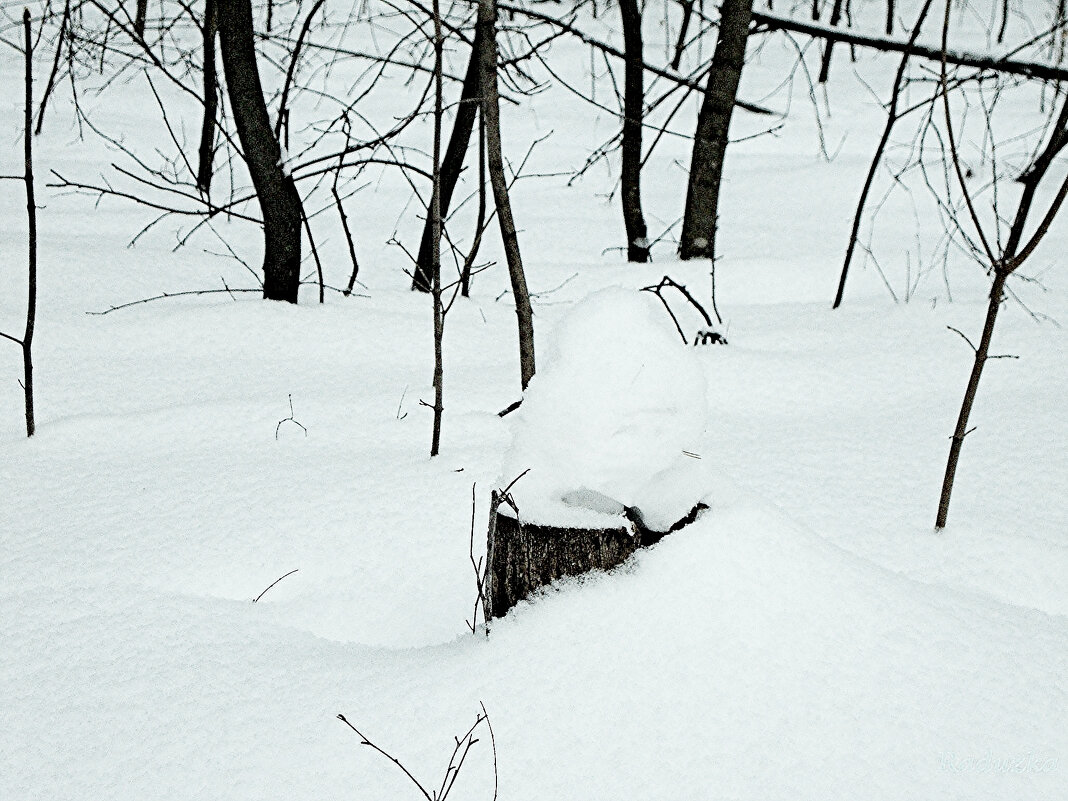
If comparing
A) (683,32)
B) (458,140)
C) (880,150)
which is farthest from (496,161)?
(683,32)

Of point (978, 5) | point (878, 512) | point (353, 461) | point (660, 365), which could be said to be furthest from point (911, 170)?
point (978, 5)

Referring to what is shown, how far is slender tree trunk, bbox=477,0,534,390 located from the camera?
2.11m

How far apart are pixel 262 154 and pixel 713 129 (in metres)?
2.10

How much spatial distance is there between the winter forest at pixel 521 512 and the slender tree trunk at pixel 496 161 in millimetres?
13

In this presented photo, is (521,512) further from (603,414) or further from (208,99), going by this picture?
(208,99)

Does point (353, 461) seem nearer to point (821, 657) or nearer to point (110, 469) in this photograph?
point (110, 469)

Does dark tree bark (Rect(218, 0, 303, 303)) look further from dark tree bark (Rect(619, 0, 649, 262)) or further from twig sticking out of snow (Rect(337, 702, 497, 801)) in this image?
twig sticking out of snow (Rect(337, 702, 497, 801))

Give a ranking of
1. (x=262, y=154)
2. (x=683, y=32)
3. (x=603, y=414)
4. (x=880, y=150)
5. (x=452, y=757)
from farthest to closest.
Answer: (x=683, y=32) → (x=880, y=150) → (x=262, y=154) → (x=603, y=414) → (x=452, y=757)

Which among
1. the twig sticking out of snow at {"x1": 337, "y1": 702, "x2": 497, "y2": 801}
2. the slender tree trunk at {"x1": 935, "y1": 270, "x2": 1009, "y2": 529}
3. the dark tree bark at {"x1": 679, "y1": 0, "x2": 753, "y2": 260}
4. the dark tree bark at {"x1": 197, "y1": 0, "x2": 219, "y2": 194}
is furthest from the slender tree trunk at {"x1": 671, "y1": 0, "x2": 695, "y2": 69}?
the twig sticking out of snow at {"x1": 337, "y1": 702, "x2": 497, "y2": 801}

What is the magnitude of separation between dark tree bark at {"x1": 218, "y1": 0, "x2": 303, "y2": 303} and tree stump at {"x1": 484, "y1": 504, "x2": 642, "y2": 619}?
2308mm

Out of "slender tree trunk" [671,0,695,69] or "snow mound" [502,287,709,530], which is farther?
"slender tree trunk" [671,0,695,69]

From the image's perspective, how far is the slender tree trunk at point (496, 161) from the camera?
2.11 metres

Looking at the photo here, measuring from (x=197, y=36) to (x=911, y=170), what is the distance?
7.22 metres

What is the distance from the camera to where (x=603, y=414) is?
1324mm
